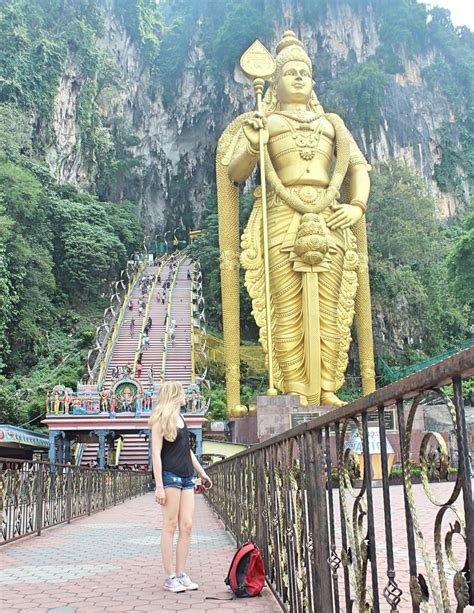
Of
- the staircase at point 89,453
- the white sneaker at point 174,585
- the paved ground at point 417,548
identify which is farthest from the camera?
the staircase at point 89,453

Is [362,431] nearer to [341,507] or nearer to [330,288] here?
[341,507]

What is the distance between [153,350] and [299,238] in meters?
10.3

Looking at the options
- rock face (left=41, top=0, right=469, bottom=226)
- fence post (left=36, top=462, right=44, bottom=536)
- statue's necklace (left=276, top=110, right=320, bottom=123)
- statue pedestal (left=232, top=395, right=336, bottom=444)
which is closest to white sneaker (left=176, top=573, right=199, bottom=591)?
fence post (left=36, top=462, right=44, bottom=536)

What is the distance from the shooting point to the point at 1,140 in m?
24.1

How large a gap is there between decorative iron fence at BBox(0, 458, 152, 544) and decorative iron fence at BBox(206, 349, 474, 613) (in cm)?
215

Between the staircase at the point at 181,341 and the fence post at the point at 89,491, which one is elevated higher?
the staircase at the point at 181,341

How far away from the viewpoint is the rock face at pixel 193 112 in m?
32.6

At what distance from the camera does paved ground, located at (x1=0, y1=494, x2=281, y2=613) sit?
270 cm

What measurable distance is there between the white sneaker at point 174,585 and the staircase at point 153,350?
38.6 ft

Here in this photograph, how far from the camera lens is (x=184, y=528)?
120 inches

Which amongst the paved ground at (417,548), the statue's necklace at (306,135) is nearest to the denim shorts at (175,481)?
the paved ground at (417,548)

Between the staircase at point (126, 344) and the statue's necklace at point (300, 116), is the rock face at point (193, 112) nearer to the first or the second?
the staircase at point (126, 344)

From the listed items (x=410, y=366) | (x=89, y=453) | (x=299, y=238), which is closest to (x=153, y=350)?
(x=89, y=453)

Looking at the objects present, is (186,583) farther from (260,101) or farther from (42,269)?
(42,269)
